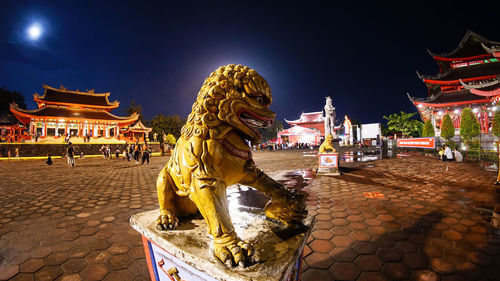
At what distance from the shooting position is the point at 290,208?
1148mm

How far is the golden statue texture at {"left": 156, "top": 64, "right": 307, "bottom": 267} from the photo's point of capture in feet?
3.28

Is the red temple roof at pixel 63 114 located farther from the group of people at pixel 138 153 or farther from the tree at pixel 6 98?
the tree at pixel 6 98

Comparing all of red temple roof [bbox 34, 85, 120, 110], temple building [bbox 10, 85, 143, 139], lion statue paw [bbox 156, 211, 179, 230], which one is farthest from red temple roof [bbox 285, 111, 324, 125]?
lion statue paw [bbox 156, 211, 179, 230]

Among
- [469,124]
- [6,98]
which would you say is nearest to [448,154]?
[469,124]

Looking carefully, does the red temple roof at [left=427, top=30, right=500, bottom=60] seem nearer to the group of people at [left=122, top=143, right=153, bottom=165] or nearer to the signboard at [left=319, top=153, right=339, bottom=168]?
the signboard at [left=319, top=153, right=339, bottom=168]

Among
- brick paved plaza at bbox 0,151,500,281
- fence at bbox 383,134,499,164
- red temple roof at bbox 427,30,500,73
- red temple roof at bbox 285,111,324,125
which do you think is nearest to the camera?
brick paved plaza at bbox 0,151,500,281

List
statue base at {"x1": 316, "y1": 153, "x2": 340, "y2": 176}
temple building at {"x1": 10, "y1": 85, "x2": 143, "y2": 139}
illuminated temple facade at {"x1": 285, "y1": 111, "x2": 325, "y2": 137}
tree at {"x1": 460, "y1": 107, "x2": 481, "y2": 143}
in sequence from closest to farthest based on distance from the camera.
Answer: statue base at {"x1": 316, "y1": 153, "x2": 340, "y2": 176} < tree at {"x1": 460, "y1": 107, "x2": 481, "y2": 143} < temple building at {"x1": 10, "y1": 85, "x2": 143, "y2": 139} < illuminated temple facade at {"x1": 285, "y1": 111, "x2": 325, "y2": 137}

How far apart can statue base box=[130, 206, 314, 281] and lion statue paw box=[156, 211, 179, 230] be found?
0.04 m

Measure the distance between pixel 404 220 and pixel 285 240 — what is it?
2.85 meters

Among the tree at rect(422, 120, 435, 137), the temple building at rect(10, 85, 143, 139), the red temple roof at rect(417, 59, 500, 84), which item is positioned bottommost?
the tree at rect(422, 120, 435, 137)

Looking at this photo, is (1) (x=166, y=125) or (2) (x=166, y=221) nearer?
(2) (x=166, y=221)

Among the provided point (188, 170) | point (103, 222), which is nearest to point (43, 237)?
point (103, 222)

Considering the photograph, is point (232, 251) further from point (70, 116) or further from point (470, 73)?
point (470, 73)

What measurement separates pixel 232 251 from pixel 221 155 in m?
0.46
